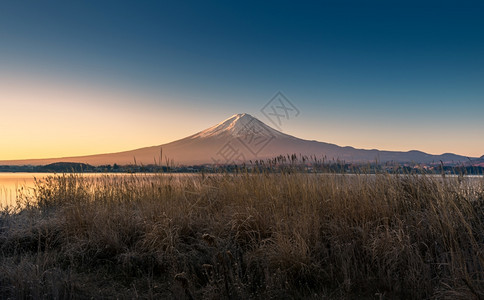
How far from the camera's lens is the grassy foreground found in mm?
3090

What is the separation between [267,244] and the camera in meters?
4.06

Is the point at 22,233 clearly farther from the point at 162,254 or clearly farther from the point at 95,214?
the point at 162,254

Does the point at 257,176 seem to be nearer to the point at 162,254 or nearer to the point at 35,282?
the point at 162,254

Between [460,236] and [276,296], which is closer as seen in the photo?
[276,296]

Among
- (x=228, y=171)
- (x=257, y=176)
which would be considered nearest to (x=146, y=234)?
(x=257, y=176)

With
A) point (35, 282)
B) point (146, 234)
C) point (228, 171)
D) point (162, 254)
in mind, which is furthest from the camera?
point (228, 171)

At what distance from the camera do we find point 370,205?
4691 mm

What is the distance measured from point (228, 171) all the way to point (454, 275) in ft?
16.4

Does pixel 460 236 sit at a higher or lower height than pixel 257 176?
lower

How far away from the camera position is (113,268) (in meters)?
3.95

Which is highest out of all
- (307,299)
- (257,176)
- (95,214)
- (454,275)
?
(257,176)

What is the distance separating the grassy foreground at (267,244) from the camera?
3.09 metres

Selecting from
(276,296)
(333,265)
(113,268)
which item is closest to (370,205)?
(333,265)

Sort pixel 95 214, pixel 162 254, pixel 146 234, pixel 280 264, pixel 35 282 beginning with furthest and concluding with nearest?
pixel 95 214 → pixel 146 234 → pixel 162 254 → pixel 280 264 → pixel 35 282
